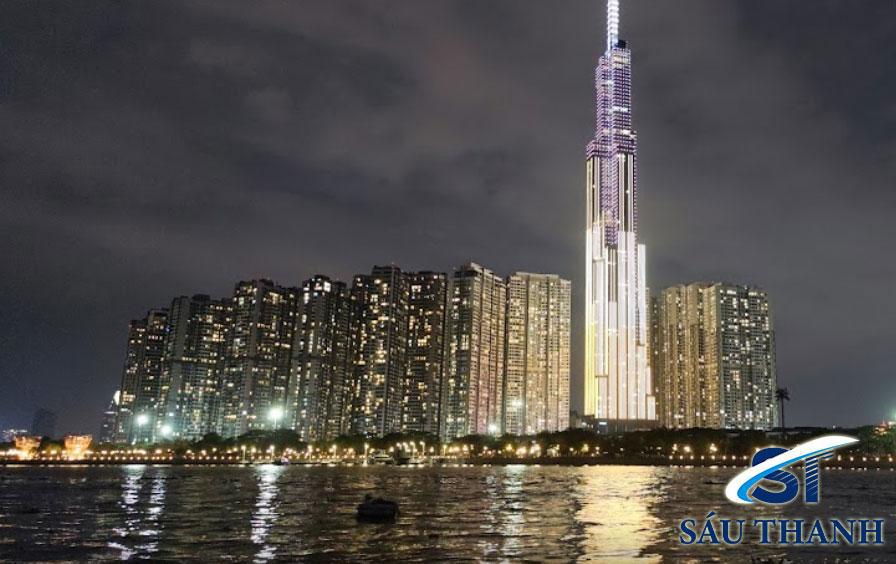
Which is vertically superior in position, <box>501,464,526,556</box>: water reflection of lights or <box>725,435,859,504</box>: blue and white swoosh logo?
<box>725,435,859,504</box>: blue and white swoosh logo

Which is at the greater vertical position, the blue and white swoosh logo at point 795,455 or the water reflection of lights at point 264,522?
the blue and white swoosh logo at point 795,455

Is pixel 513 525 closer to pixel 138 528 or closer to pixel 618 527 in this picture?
pixel 618 527

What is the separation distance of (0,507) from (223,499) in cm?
1939

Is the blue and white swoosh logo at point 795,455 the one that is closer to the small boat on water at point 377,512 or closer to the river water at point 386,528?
the river water at point 386,528

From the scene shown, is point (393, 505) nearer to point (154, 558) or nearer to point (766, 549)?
point (154, 558)

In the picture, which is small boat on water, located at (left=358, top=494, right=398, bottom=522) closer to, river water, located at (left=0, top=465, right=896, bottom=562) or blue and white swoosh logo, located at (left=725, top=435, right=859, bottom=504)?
river water, located at (left=0, top=465, right=896, bottom=562)

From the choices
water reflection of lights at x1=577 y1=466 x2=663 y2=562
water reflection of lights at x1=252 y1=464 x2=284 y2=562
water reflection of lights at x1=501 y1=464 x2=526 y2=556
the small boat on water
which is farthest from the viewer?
the small boat on water

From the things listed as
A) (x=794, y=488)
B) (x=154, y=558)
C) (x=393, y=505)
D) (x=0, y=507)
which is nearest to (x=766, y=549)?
(x=794, y=488)

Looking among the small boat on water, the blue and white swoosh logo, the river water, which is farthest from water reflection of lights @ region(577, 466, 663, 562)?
the small boat on water

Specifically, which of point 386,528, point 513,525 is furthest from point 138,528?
Answer: point 513,525

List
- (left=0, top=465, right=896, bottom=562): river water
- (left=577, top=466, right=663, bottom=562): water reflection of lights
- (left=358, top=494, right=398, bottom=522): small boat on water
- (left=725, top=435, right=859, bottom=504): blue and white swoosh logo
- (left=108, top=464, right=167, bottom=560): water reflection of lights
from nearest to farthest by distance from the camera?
(left=725, top=435, right=859, bottom=504): blue and white swoosh logo < (left=0, top=465, right=896, bottom=562): river water < (left=577, top=466, right=663, bottom=562): water reflection of lights < (left=108, top=464, right=167, bottom=560): water reflection of lights < (left=358, top=494, right=398, bottom=522): small boat on water

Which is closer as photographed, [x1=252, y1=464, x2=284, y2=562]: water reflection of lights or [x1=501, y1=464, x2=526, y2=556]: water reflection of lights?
[x1=252, y1=464, x2=284, y2=562]: water reflection of lights

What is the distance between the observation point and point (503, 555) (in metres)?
35.7

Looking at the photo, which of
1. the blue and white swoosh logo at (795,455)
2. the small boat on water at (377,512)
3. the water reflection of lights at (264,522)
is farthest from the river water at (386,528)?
the blue and white swoosh logo at (795,455)
